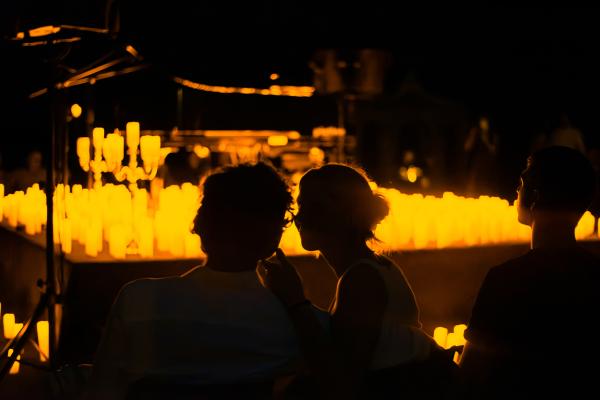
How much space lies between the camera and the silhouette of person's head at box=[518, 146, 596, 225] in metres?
2.19

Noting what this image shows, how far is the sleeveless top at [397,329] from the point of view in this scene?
2.15m

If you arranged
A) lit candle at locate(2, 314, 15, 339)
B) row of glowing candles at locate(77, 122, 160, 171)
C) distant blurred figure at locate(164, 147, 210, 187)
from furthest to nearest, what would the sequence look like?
distant blurred figure at locate(164, 147, 210, 187), row of glowing candles at locate(77, 122, 160, 171), lit candle at locate(2, 314, 15, 339)

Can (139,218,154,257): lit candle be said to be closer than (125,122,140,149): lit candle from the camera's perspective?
Yes

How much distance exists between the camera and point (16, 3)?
13.5 feet

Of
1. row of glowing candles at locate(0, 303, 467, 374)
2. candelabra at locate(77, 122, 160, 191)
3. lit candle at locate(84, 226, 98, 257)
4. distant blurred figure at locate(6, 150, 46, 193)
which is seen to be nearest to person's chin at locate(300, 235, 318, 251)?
row of glowing candles at locate(0, 303, 467, 374)

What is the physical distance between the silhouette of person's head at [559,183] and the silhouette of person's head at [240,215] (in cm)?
67

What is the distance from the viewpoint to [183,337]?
1.84 m

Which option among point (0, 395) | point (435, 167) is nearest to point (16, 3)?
point (0, 395)

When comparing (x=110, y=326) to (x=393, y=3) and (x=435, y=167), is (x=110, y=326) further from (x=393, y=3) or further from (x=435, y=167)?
(x=435, y=167)

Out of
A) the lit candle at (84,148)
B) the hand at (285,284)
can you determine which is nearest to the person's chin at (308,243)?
the hand at (285,284)

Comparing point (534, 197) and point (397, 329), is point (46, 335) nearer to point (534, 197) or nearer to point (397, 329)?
point (397, 329)

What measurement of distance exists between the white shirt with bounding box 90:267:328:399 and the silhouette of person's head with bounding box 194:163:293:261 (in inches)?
3.3

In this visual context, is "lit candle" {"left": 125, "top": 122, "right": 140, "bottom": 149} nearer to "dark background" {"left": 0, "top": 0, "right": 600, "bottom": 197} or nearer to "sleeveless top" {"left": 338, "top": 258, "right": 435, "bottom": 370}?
"dark background" {"left": 0, "top": 0, "right": 600, "bottom": 197}

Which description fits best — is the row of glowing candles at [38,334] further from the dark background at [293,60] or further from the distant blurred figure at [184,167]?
the distant blurred figure at [184,167]
